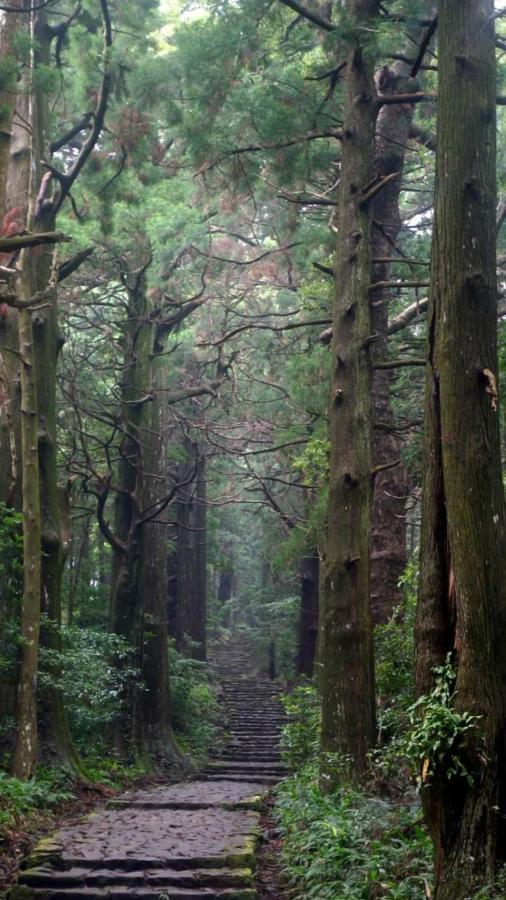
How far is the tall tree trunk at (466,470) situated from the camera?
14.7 feet

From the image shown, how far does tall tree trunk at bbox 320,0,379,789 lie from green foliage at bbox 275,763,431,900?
653 mm

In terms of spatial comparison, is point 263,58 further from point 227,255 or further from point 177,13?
point 177,13

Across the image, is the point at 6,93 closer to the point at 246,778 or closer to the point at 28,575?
the point at 28,575

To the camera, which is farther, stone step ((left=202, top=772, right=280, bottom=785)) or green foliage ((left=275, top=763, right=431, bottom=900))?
stone step ((left=202, top=772, right=280, bottom=785))

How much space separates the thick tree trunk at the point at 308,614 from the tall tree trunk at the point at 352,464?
14.3m

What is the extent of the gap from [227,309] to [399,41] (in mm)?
6720

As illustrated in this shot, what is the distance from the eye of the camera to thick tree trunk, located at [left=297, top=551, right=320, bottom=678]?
23328 millimetres

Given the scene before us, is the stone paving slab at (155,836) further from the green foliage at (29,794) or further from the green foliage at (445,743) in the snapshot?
the green foliage at (445,743)

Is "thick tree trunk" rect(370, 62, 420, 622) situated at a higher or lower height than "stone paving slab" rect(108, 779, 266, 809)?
higher

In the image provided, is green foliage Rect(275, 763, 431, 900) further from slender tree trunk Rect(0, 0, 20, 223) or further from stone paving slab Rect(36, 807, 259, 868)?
slender tree trunk Rect(0, 0, 20, 223)

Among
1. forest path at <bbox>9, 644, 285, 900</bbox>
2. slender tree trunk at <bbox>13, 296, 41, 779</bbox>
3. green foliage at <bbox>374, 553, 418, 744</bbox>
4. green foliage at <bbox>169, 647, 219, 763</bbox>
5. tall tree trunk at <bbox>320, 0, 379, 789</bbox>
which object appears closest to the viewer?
forest path at <bbox>9, 644, 285, 900</bbox>

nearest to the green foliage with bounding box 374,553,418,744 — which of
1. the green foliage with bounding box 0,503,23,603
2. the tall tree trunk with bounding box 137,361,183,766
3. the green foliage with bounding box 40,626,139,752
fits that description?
the green foliage with bounding box 40,626,139,752

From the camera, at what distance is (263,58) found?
33.3 feet

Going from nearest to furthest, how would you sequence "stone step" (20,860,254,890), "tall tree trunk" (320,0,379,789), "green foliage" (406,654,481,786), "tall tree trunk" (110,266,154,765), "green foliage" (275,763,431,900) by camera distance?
"green foliage" (406,654,481,786), "green foliage" (275,763,431,900), "stone step" (20,860,254,890), "tall tree trunk" (320,0,379,789), "tall tree trunk" (110,266,154,765)
